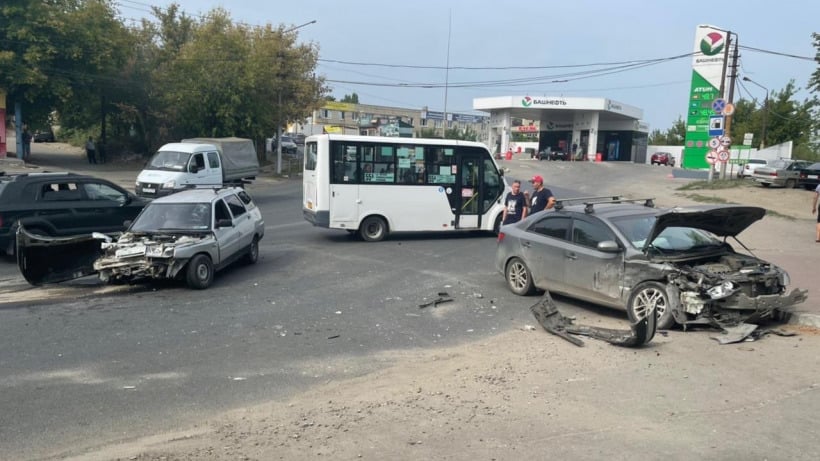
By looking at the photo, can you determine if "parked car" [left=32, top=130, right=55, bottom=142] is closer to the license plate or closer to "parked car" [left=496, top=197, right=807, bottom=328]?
the license plate

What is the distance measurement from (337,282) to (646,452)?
7737 millimetres

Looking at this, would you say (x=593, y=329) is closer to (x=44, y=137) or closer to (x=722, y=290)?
(x=722, y=290)

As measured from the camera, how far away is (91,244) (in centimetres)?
1125

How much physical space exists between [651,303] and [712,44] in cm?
4208

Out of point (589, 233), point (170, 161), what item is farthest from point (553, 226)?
point (170, 161)

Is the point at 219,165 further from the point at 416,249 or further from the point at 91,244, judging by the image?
the point at 91,244

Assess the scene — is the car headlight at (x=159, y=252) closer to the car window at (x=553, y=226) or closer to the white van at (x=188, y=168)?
the car window at (x=553, y=226)

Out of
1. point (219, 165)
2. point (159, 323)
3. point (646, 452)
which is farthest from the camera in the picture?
point (219, 165)

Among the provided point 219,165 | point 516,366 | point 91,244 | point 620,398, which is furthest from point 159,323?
point 219,165

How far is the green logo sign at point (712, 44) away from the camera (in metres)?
43.8

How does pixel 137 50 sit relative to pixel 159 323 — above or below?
above

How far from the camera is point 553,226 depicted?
10281 millimetres

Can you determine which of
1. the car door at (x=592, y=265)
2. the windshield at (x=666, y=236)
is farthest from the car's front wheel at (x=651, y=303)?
the windshield at (x=666, y=236)

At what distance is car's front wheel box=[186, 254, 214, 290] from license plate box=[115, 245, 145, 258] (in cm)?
77
